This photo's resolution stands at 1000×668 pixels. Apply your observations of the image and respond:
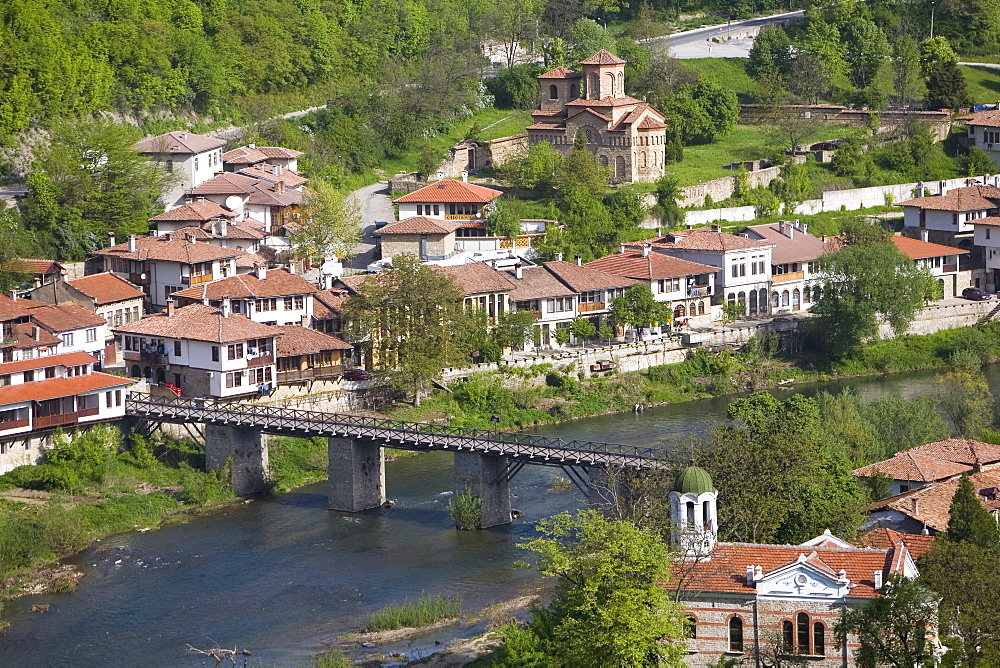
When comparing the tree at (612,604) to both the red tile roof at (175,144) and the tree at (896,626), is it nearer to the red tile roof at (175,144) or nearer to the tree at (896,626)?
the tree at (896,626)

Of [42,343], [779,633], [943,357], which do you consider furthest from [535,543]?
[943,357]

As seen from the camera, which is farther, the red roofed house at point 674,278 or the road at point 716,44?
the road at point 716,44

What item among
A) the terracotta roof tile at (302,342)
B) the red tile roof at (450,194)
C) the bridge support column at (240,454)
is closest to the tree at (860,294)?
the red tile roof at (450,194)

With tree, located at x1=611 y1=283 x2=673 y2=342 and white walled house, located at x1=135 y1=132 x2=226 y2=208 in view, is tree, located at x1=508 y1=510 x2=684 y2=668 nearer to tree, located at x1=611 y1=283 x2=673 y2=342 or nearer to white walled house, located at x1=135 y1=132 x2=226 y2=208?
tree, located at x1=611 y1=283 x2=673 y2=342

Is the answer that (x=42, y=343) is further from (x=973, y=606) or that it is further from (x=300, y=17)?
(x=300, y=17)

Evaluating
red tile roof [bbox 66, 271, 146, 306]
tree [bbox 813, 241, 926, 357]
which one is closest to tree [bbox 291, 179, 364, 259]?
red tile roof [bbox 66, 271, 146, 306]

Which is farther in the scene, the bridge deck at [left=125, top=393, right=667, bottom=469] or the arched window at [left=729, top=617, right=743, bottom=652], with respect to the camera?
the bridge deck at [left=125, top=393, right=667, bottom=469]
